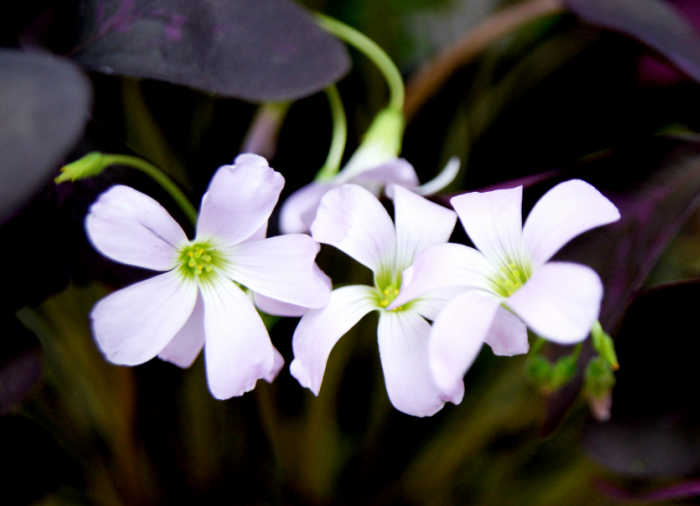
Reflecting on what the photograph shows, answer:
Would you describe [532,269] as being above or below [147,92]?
above

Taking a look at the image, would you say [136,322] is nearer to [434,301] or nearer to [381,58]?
[434,301]

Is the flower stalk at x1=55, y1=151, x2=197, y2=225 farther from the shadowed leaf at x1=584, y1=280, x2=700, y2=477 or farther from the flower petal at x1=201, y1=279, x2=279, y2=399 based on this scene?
the shadowed leaf at x1=584, y1=280, x2=700, y2=477

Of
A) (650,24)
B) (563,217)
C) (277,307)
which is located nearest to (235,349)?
(277,307)

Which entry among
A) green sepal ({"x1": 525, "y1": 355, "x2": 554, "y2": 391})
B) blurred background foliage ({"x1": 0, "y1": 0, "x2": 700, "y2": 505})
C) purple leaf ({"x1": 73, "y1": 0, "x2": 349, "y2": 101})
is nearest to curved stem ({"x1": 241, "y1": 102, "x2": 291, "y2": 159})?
blurred background foliage ({"x1": 0, "y1": 0, "x2": 700, "y2": 505})

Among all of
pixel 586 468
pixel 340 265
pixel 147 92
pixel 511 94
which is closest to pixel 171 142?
pixel 147 92

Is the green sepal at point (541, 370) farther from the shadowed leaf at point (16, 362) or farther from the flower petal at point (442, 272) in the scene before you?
the shadowed leaf at point (16, 362)

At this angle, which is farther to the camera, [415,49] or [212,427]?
[415,49]

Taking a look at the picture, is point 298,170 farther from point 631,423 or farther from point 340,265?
point 631,423
